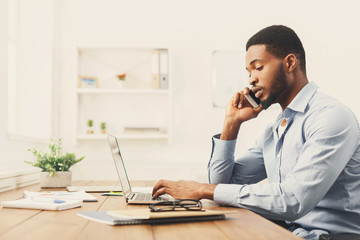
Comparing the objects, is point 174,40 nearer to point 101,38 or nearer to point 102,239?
point 101,38

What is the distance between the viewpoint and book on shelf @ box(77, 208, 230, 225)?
3.04 ft

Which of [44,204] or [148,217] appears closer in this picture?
[148,217]

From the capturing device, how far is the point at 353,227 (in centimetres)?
139

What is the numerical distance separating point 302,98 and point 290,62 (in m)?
0.17

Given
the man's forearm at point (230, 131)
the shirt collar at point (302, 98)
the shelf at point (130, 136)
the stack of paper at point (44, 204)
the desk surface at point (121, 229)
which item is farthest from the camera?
the shelf at point (130, 136)

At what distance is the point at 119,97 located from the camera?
3488 millimetres

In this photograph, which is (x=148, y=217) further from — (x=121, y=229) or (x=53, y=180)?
(x=53, y=180)

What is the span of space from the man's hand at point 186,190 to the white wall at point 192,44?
2.01 metres

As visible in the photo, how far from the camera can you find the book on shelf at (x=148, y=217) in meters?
0.93

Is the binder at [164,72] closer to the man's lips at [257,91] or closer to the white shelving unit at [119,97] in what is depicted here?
the white shelving unit at [119,97]

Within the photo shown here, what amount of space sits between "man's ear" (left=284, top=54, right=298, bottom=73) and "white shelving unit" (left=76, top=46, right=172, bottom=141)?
6.16 ft

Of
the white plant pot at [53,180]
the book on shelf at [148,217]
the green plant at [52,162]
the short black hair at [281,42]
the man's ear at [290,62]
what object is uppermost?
the short black hair at [281,42]

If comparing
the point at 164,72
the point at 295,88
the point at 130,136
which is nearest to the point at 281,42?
the point at 295,88

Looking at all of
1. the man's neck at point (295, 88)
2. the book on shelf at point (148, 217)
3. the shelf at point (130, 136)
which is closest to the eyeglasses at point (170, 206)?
the book on shelf at point (148, 217)
